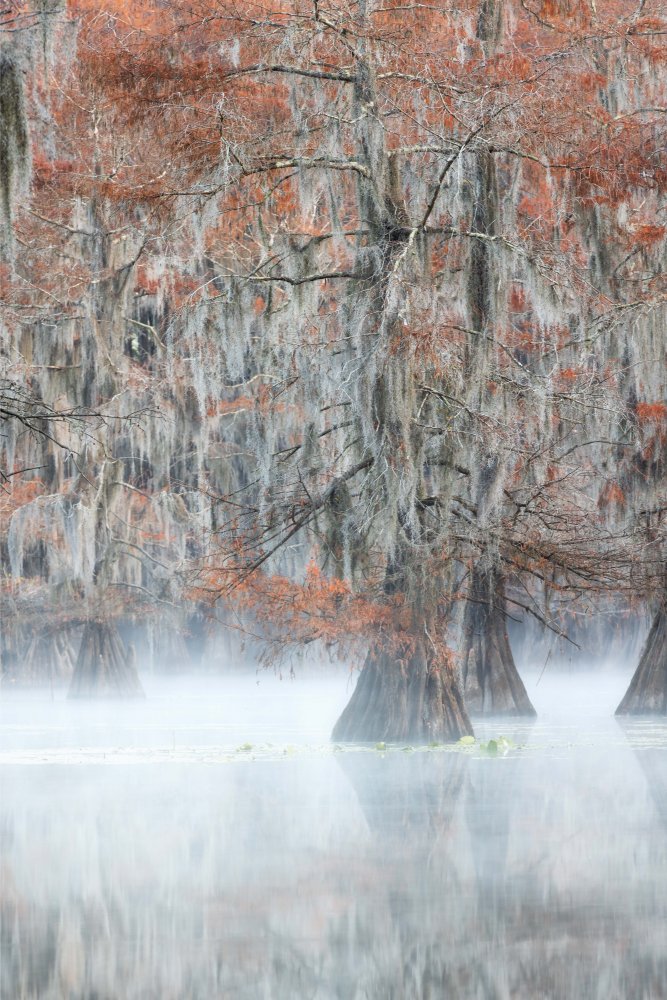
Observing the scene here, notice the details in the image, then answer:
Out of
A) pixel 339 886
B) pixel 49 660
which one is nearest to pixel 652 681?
pixel 339 886

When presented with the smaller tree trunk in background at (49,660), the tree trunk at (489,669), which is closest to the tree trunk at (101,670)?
the smaller tree trunk in background at (49,660)

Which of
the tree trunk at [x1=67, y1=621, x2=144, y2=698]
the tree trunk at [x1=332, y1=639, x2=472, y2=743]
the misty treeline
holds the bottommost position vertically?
the tree trunk at [x1=332, y1=639, x2=472, y2=743]

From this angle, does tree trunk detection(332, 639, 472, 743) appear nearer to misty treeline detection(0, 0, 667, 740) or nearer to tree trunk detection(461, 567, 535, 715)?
misty treeline detection(0, 0, 667, 740)

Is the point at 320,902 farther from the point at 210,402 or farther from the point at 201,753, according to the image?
the point at 210,402

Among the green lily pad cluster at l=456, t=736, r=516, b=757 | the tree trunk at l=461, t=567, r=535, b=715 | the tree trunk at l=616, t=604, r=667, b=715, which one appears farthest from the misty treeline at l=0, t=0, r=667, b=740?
the tree trunk at l=461, t=567, r=535, b=715

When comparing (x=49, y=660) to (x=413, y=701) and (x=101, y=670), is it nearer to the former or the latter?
(x=101, y=670)

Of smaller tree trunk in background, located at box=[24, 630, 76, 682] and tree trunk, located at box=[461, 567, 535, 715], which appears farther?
smaller tree trunk in background, located at box=[24, 630, 76, 682]

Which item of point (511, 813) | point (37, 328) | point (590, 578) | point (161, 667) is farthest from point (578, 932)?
point (161, 667)

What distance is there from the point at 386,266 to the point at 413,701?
490 centimetres

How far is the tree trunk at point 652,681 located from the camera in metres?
19.5

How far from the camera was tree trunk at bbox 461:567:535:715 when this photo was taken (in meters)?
19.6

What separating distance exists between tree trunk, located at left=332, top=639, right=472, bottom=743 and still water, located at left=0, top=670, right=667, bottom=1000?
1.34ft

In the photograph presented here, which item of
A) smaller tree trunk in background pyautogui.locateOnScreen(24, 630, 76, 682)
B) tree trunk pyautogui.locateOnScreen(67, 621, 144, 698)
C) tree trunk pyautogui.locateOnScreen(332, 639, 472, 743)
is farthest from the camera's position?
smaller tree trunk in background pyautogui.locateOnScreen(24, 630, 76, 682)

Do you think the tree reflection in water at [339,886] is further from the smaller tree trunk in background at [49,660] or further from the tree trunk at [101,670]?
the smaller tree trunk in background at [49,660]
